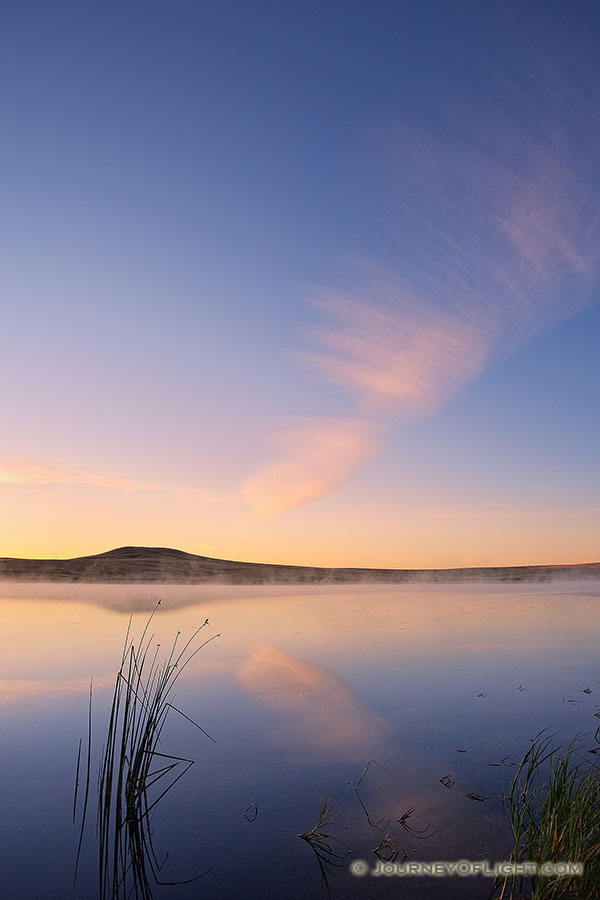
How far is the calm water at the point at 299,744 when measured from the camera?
4637 mm

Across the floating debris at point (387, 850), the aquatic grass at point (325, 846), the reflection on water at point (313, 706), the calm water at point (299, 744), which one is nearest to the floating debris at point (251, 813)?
the calm water at point (299, 744)

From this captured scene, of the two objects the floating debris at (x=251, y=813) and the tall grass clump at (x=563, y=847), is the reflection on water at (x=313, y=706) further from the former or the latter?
the tall grass clump at (x=563, y=847)

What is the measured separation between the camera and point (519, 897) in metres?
4.09

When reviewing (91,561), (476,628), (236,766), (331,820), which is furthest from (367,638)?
(91,561)

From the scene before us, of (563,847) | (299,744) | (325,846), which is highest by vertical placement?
(563,847)

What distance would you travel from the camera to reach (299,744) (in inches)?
293

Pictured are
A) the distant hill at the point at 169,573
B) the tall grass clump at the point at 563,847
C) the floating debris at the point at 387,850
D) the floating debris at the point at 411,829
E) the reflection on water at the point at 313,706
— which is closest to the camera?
the tall grass clump at the point at 563,847

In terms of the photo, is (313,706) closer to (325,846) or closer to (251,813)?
(251,813)

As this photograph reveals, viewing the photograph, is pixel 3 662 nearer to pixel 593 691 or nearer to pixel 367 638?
pixel 367 638

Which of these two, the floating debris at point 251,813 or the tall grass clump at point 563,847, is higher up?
the tall grass clump at point 563,847

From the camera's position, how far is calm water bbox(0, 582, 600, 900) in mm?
4637

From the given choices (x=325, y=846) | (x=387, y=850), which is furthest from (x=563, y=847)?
(x=325, y=846)

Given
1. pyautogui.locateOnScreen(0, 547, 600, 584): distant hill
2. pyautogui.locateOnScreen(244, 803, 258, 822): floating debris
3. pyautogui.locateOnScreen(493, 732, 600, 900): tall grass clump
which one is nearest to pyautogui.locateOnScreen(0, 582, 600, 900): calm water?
pyautogui.locateOnScreen(244, 803, 258, 822): floating debris

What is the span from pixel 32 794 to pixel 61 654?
8.38m
